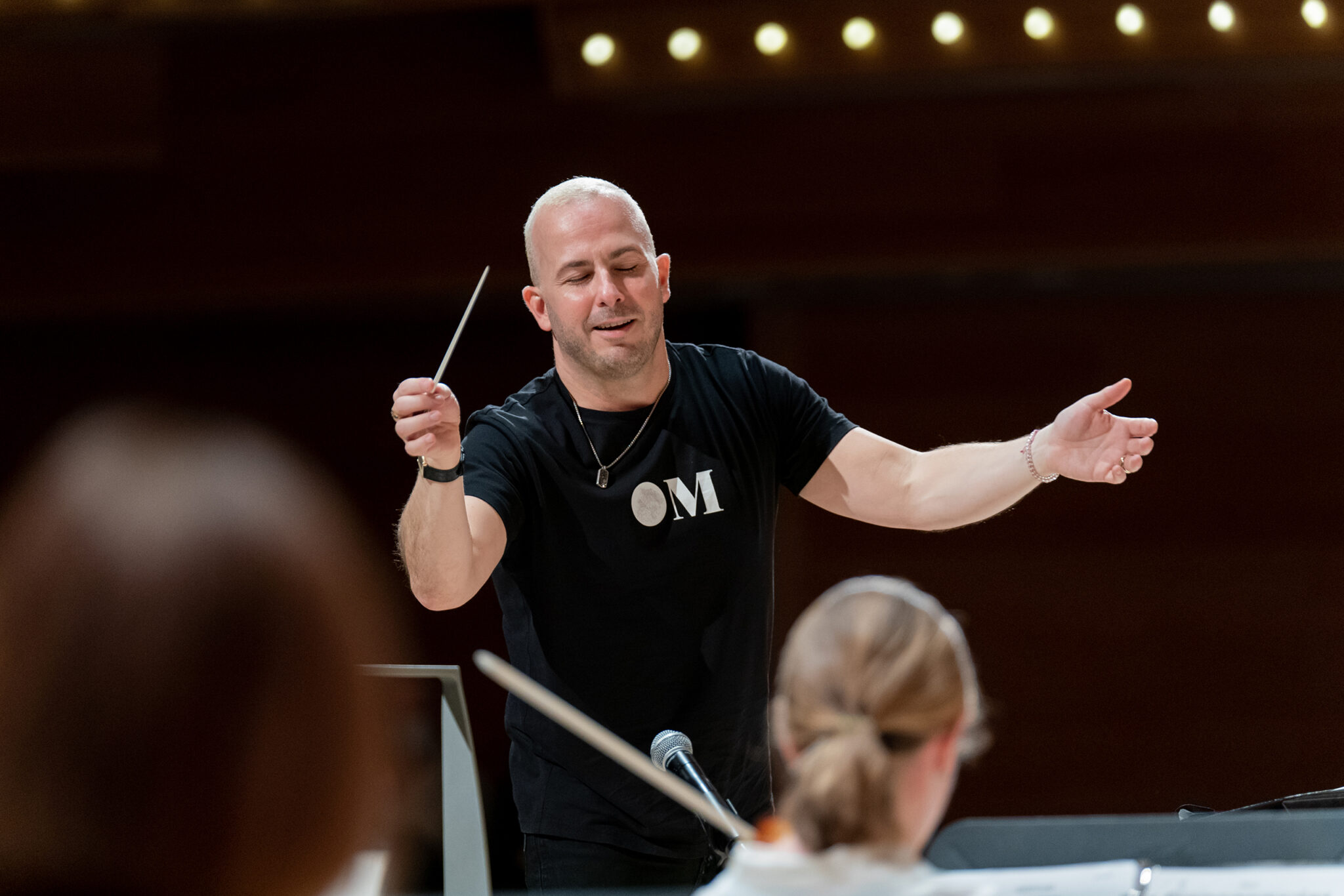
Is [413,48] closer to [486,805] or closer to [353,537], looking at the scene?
[353,537]

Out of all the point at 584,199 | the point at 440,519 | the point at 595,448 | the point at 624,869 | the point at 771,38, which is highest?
the point at 771,38

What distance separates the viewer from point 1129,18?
341cm

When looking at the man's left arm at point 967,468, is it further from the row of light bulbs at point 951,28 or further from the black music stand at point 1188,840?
the row of light bulbs at point 951,28

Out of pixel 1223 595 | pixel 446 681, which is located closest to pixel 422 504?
pixel 446 681

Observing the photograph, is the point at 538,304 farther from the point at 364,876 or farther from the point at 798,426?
the point at 364,876

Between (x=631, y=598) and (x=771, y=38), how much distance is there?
196cm

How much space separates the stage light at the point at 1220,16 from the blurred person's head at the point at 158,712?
Result: 9.65ft

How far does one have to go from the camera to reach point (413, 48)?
3764mm

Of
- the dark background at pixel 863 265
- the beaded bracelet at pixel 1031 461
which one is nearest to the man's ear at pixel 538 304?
the beaded bracelet at pixel 1031 461

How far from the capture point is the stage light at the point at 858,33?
341 cm

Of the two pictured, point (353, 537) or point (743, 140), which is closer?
point (743, 140)

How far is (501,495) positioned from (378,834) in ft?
1.99

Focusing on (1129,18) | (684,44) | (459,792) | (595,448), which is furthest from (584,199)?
(1129,18)

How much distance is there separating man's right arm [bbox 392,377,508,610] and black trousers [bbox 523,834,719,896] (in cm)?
37
